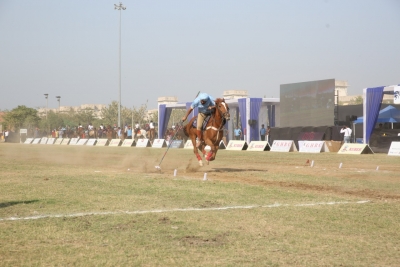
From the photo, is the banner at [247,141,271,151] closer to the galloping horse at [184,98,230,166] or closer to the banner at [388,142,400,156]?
the banner at [388,142,400,156]

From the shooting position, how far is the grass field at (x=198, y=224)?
7.95 metres

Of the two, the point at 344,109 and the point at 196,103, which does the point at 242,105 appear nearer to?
the point at 344,109

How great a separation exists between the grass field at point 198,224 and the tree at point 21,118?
111 metres

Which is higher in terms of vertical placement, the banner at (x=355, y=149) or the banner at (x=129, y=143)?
the banner at (x=355, y=149)

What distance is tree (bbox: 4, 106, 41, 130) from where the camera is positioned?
124 meters

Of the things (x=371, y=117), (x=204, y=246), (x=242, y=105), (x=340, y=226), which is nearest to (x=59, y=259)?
(x=204, y=246)

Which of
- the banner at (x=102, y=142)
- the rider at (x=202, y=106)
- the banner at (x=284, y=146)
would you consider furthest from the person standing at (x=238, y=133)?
the rider at (x=202, y=106)

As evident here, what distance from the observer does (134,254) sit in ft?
26.4

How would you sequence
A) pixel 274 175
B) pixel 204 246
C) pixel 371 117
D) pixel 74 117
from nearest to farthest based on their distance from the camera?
1. pixel 204 246
2. pixel 274 175
3. pixel 371 117
4. pixel 74 117

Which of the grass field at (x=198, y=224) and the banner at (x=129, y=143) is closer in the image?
the grass field at (x=198, y=224)

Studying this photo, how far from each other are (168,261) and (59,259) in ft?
4.74

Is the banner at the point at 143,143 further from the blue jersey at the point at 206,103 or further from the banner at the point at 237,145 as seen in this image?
the blue jersey at the point at 206,103

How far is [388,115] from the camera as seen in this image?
55094 mm

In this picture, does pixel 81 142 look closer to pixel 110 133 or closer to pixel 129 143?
pixel 110 133
